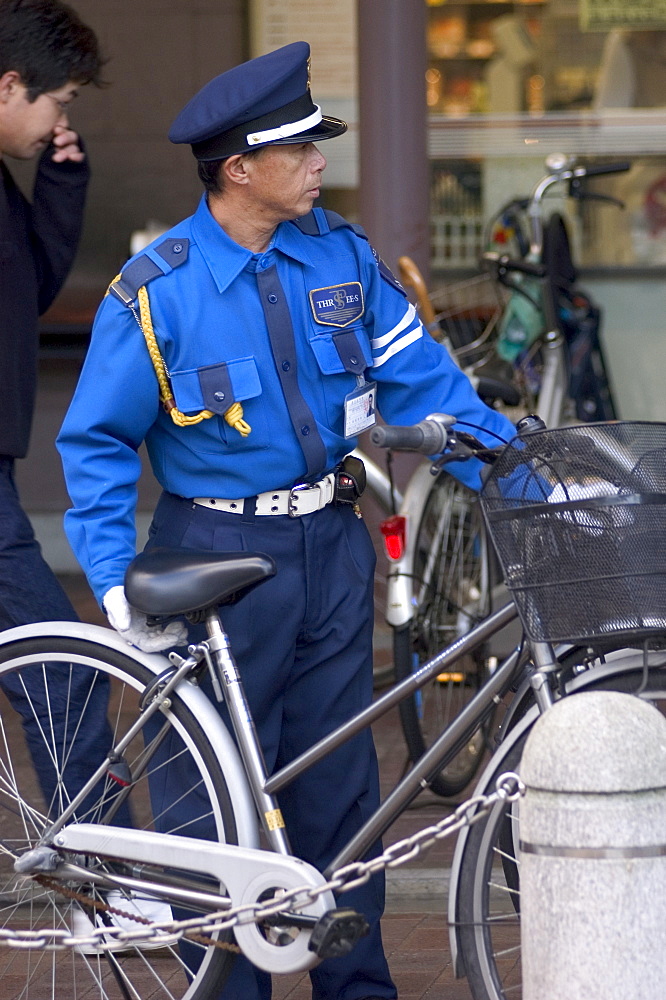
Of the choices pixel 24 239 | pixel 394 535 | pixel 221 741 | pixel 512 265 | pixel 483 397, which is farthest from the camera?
pixel 512 265

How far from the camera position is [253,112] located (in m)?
2.90

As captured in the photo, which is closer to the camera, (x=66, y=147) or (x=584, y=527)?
(x=584, y=527)

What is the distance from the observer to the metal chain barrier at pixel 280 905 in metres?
2.64

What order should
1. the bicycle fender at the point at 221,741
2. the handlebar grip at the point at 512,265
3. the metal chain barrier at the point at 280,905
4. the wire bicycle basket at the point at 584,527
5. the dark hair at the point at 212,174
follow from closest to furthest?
the wire bicycle basket at the point at 584,527
the metal chain barrier at the point at 280,905
the bicycle fender at the point at 221,741
the dark hair at the point at 212,174
the handlebar grip at the point at 512,265

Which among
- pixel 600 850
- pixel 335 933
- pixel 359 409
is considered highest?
pixel 359 409

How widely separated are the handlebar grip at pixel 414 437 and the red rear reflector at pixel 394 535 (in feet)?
3.72

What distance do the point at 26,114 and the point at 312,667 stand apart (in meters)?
1.57

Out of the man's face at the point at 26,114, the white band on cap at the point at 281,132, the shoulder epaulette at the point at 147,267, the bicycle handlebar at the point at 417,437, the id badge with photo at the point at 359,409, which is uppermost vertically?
the white band on cap at the point at 281,132

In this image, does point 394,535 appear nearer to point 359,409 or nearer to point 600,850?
point 359,409

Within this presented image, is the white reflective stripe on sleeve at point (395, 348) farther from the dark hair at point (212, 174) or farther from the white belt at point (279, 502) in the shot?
the dark hair at point (212, 174)

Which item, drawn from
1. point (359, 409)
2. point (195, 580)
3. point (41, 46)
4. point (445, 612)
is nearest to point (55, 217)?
point (41, 46)

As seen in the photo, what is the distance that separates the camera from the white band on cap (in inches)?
115

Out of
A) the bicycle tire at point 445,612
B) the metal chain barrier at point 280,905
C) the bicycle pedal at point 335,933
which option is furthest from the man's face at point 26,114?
Result: the bicycle pedal at point 335,933

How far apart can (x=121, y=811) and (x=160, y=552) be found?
0.64 meters
